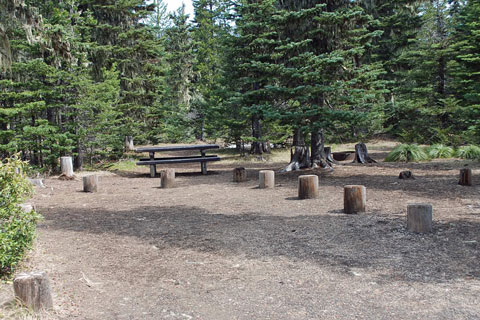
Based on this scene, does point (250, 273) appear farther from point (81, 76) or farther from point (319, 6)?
point (81, 76)

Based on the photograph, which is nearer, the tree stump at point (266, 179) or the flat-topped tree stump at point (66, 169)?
the tree stump at point (266, 179)

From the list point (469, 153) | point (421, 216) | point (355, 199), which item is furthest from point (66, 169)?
point (469, 153)

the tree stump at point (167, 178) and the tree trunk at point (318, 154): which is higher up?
the tree trunk at point (318, 154)

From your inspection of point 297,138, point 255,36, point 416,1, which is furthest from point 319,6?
point 416,1

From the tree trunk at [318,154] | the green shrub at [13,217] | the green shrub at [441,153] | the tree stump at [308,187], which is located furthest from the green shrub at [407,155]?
the green shrub at [13,217]

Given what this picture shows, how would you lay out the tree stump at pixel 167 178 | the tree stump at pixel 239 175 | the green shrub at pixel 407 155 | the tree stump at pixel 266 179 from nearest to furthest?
the tree stump at pixel 266 179
the tree stump at pixel 167 178
the tree stump at pixel 239 175
the green shrub at pixel 407 155

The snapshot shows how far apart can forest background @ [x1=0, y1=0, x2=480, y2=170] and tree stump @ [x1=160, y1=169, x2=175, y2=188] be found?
3.26 m

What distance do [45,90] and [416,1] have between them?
2162 cm

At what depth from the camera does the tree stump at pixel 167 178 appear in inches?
455

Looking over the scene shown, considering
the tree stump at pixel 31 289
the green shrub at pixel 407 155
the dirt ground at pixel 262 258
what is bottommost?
the dirt ground at pixel 262 258

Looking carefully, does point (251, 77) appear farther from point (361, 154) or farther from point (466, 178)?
point (466, 178)

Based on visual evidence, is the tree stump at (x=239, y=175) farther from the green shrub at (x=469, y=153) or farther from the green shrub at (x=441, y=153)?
the green shrub at (x=469, y=153)

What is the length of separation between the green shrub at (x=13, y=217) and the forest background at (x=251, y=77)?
15.8 ft

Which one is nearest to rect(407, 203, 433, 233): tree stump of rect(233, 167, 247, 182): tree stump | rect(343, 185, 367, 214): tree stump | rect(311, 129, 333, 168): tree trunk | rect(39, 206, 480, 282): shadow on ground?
rect(39, 206, 480, 282): shadow on ground
